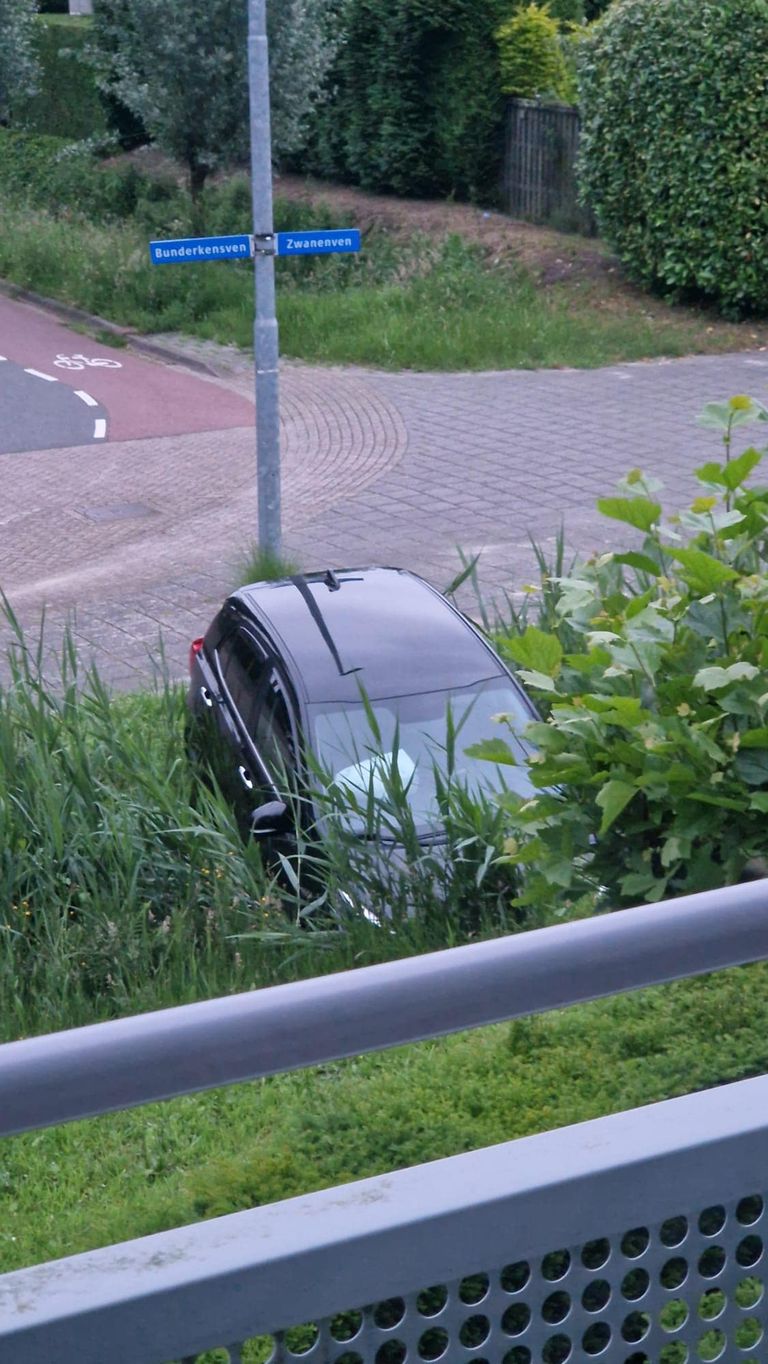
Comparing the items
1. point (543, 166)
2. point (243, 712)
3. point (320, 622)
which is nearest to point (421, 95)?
point (543, 166)

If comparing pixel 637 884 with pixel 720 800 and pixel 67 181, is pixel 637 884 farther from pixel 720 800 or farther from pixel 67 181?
pixel 67 181

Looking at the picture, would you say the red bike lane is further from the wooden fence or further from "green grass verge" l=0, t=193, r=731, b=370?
the wooden fence

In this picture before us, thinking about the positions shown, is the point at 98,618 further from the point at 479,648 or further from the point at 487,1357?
the point at 487,1357

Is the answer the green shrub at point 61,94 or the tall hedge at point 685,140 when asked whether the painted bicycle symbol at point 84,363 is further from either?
the green shrub at point 61,94

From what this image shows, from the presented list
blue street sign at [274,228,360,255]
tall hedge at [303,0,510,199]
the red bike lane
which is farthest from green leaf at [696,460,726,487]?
tall hedge at [303,0,510,199]

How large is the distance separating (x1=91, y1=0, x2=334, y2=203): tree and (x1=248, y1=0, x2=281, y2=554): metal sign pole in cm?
1052

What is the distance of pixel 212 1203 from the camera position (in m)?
2.88

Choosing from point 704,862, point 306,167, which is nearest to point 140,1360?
point 704,862

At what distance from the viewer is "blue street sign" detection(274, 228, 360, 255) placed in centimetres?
948

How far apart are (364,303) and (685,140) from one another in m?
4.11

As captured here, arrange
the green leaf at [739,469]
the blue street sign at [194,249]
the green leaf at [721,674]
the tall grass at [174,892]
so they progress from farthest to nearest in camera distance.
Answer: the blue street sign at [194,249] → the tall grass at [174,892] → the green leaf at [739,469] → the green leaf at [721,674]

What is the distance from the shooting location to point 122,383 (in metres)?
17.7

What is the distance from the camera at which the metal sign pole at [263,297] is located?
9.97 meters

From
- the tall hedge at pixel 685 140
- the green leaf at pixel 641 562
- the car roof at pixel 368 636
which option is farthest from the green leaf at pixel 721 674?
the tall hedge at pixel 685 140
